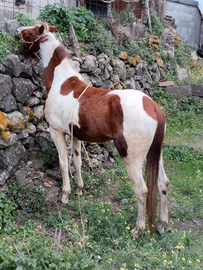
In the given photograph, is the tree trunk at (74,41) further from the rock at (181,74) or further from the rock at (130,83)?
the rock at (181,74)

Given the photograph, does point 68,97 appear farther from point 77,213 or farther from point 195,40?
point 195,40

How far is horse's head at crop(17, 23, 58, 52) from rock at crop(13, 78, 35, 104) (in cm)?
59

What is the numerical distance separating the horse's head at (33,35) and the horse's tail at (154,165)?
2.35 metres

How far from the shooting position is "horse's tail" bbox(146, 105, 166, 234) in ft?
12.0

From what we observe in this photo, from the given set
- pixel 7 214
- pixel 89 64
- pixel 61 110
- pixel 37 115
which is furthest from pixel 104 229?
pixel 89 64

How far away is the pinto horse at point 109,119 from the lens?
3.58 metres

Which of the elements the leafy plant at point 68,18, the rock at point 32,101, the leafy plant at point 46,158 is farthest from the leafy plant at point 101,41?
the leafy plant at point 46,158

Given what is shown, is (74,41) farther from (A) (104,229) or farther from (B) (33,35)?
(A) (104,229)

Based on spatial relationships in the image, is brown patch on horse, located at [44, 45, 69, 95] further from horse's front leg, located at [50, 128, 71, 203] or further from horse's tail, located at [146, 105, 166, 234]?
horse's tail, located at [146, 105, 166, 234]

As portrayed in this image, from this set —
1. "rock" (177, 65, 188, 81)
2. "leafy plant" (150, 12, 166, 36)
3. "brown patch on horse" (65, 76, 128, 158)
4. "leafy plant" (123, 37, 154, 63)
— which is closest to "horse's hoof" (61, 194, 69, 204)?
"brown patch on horse" (65, 76, 128, 158)

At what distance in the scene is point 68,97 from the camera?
13.8 feet

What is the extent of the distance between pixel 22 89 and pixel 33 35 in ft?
3.03

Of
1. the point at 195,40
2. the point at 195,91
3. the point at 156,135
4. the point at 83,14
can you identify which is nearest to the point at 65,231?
the point at 156,135

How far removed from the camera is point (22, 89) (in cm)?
480
